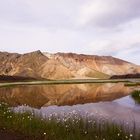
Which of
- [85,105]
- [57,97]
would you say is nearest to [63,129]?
[85,105]

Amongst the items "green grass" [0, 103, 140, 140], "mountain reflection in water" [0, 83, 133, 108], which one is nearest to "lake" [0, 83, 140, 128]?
"mountain reflection in water" [0, 83, 133, 108]

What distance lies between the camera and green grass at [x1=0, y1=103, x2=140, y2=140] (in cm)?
1434

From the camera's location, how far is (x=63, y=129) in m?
15.6

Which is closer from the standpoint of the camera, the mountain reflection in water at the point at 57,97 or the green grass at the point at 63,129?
the green grass at the point at 63,129

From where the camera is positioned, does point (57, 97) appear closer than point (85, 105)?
No

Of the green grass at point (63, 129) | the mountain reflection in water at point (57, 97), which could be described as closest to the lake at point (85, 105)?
the mountain reflection in water at point (57, 97)

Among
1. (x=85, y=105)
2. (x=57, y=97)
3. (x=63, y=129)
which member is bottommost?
(x=63, y=129)

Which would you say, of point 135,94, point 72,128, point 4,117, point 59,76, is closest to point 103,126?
point 72,128

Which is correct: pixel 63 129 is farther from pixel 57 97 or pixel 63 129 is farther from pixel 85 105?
pixel 57 97

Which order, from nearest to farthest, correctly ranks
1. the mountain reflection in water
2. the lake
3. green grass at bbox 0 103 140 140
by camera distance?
green grass at bbox 0 103 140 140
the lake
the mountain reflection in water

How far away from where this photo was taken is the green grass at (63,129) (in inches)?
564

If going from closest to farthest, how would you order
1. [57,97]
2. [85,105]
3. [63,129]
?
[63,129] < [85,105] < [57,97]

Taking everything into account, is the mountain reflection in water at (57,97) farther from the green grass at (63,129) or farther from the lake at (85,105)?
the green grass at (63,129)

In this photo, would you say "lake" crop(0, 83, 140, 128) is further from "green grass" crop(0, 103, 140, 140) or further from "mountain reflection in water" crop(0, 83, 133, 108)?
"green grass" crop(0, 103, 140, 140)
